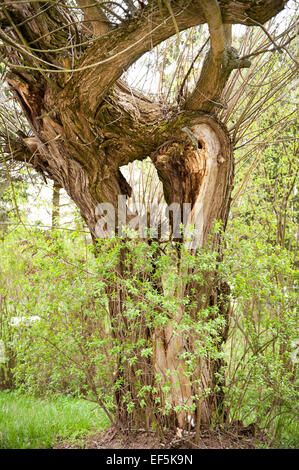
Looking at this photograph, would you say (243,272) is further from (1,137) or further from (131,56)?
(1,137)

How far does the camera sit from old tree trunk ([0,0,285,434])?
2868mm

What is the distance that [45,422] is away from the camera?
398cm

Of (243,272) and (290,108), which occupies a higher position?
(290,108)

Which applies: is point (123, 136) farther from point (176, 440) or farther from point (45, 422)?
point (45, 422)

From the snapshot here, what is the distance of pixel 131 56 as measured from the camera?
2730 millimetres

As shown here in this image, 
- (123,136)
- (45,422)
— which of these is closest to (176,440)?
(45,422)

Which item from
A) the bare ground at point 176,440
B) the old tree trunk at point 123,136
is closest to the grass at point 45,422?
the bare ground at point 176,440

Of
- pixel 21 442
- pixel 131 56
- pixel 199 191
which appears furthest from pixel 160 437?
pixel 131 56

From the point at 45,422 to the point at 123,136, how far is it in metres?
2.80

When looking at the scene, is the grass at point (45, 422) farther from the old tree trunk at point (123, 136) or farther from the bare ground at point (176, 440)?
the old tree trunk at point (123, 136)

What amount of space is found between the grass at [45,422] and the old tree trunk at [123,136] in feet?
2.53

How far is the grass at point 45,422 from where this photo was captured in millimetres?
3674

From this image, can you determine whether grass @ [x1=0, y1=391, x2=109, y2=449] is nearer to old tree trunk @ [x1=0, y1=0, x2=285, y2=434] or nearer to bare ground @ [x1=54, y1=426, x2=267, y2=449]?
bare ground @ [x1=54, y1=426, x2=267, y2=449]
